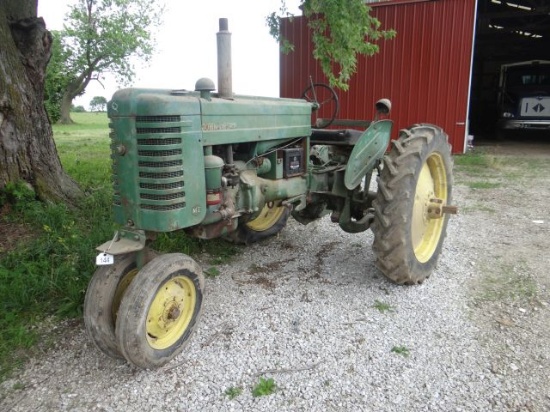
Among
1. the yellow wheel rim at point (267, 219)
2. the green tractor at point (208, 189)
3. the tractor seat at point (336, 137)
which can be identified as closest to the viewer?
the green tractor at point (208, 189)

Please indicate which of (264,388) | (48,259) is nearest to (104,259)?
(264,388)

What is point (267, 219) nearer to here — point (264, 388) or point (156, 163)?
point (156, 163)

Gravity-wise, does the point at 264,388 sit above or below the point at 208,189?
below

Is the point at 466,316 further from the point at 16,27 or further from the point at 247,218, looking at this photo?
the point at 16,27

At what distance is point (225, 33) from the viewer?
8.79 feet

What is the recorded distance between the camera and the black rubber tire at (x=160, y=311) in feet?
7.43

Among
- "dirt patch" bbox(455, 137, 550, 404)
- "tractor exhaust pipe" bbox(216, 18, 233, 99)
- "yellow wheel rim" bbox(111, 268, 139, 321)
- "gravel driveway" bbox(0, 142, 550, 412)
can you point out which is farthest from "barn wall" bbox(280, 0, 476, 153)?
"yellow wheel rim" bbox(111, 268, 139, 321)

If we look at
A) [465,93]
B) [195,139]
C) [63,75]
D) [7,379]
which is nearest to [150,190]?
[195,139]

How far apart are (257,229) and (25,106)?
247 cm

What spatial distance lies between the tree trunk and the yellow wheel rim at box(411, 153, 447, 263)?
10.9 feet

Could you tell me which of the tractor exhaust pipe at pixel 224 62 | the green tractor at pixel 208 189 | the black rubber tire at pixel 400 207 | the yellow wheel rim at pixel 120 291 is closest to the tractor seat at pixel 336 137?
the green tractor at pixel 208 189

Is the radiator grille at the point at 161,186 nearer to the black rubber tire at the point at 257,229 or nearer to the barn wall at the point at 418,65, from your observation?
the black rubber tire at the point at 257,229

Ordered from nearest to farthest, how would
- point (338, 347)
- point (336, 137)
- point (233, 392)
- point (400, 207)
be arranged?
1. point (233, 392)
2. point (338, 347)
3. point (400, 207)
4. point (336, 137)

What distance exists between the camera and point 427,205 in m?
A: 3.68
